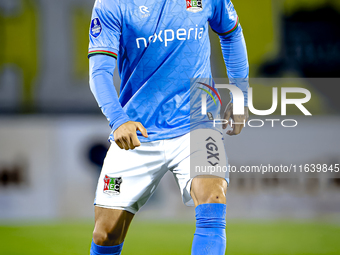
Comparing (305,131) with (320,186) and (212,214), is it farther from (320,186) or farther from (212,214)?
(212,214)

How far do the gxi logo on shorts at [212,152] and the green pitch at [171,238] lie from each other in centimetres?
182

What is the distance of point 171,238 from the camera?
4281mm

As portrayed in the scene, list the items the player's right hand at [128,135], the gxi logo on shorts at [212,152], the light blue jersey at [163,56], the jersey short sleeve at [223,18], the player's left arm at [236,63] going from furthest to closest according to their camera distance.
Result: the player's left arm at [236,63]
the jersey short sleeve at [223,18]
the light blue jersey at [163,56]
the gxi logo on shorts at [212,152]
the player's right hand at [128,135]

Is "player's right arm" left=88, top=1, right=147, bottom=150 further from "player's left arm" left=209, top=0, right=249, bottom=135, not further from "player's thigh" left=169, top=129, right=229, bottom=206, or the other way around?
"player's left arm" left=209, top=0, right=249, bottom=135

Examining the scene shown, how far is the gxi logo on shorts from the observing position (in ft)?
6.64

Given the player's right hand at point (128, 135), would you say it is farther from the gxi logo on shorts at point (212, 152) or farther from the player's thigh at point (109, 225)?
the player's thigh at point (109, 225)

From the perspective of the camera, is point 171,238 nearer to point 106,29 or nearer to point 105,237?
point 105,237

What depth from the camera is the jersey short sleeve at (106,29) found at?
2.02 meters

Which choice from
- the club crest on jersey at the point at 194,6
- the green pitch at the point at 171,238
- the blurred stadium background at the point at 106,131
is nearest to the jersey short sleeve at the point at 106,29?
the club crest on jersey at the point at 194,6

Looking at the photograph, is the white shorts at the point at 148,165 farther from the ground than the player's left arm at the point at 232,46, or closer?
closer

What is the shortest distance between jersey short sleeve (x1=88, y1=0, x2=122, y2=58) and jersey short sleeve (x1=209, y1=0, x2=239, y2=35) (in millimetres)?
464

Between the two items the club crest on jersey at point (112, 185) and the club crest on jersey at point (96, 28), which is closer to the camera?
the club crest on jersey at point (96, 28)

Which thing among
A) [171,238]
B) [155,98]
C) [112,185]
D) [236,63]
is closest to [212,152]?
[155,98]

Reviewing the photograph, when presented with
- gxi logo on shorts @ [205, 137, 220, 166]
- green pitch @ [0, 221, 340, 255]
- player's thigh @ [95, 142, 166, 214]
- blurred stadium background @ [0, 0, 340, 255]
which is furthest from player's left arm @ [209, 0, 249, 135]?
blurred stadium background @ [0, 0, 340, 255]
